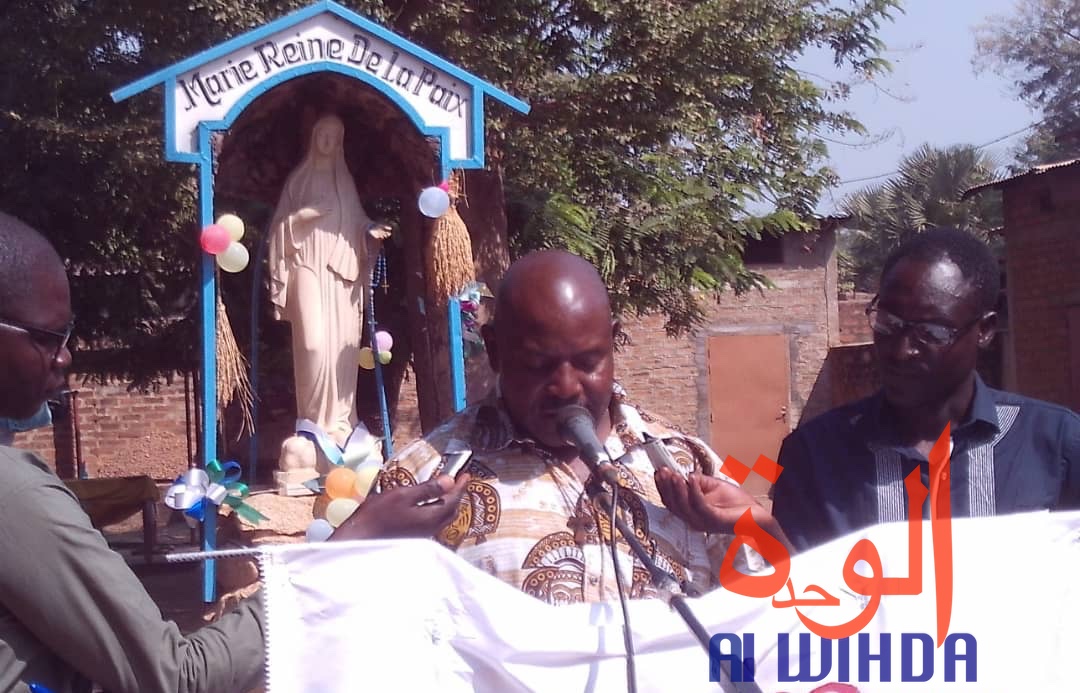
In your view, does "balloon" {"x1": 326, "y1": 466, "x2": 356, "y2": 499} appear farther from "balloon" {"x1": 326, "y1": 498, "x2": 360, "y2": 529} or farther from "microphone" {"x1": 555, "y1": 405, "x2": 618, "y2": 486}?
"microphone" {"x1": 555, "y1": 405, "x2": 618, "y2": 486}

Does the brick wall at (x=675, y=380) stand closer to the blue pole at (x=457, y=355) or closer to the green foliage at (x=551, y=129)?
the green foliage at (x=551, y=129)

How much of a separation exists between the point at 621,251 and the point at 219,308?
12.6 ft

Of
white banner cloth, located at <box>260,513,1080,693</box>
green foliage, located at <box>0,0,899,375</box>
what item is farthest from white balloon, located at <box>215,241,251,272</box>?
white banner cloth, located at <box>260,513,1080,693</box>

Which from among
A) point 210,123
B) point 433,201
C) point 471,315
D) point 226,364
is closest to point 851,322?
point 471,315

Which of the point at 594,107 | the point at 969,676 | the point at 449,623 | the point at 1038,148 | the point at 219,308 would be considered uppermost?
the point at 1038,148

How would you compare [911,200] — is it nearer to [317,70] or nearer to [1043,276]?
[1043,276]

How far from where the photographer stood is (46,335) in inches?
70.4

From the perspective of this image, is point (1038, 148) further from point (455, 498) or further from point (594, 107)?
point (455, 498)

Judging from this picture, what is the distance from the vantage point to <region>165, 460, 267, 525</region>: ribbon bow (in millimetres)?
4594

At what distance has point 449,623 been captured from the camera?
6.47ft

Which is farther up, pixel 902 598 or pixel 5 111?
pixel 5 111

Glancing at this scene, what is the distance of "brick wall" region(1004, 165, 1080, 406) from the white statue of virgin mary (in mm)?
7630

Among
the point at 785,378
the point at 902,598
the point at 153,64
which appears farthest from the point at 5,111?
the point at 785,378

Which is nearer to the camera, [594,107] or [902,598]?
[902,598]
